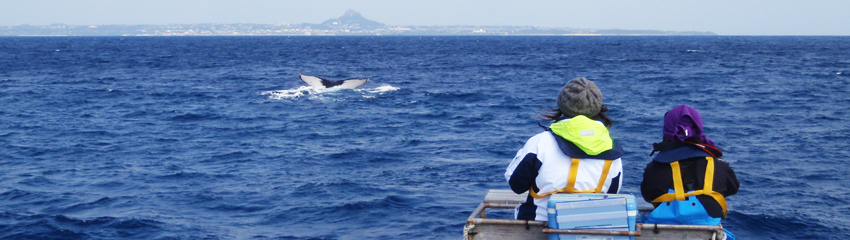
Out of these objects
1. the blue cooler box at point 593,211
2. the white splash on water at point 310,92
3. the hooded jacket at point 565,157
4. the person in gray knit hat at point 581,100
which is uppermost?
the person in gray knit hat at point 581,100

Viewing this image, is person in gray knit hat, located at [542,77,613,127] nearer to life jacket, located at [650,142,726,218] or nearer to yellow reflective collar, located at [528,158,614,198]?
yellow reflective collar, located at [528,158,614,198]

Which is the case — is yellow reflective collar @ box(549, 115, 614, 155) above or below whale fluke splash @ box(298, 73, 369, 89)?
above

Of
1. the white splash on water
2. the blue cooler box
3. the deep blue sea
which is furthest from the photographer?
the white splash on water

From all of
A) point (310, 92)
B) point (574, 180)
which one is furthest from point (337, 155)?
point (310, 92)

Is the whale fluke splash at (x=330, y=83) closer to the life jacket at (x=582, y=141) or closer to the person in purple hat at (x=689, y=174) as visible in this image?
the person in purple hat at (x=689, y=174)

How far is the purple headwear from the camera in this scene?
16.6 ft

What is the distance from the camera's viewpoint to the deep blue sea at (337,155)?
39.4 ft

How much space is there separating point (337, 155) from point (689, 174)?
1363 cm

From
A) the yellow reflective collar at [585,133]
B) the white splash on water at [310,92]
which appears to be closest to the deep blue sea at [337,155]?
the white splash on water at [310,92]

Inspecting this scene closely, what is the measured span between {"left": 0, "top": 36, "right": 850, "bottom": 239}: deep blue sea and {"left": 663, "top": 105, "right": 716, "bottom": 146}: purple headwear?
20.2 feet

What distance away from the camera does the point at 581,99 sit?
5008 millimetres

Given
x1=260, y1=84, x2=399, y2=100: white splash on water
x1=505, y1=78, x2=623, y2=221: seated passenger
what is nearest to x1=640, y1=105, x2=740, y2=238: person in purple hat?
x1=505, y1=78, x2=623, y2=221: seated passenger

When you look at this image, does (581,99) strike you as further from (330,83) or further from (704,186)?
(330,83)

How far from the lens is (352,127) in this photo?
23.6 m
